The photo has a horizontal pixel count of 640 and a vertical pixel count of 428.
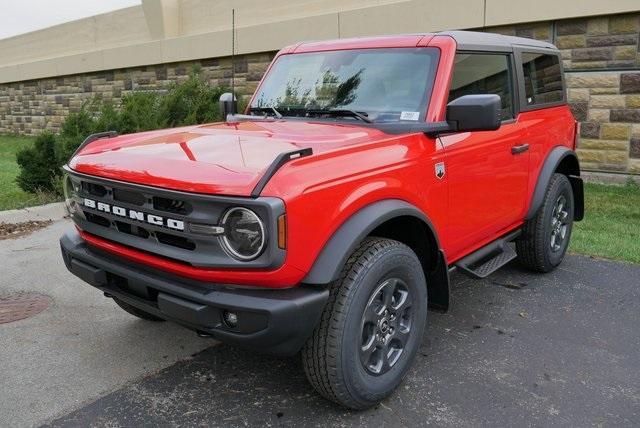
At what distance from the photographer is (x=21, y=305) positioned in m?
4.33

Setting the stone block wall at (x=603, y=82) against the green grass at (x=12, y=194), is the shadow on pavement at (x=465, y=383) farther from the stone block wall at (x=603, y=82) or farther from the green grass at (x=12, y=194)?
the green grass at (x=12, y=194)

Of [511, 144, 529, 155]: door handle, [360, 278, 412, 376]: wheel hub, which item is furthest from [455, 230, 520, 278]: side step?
[360, 278, 412, 376]: wheel hub

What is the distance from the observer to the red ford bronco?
2428 mm

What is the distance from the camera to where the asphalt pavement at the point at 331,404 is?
2.85m

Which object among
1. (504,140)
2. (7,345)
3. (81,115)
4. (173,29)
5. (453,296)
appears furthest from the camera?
(173,29)

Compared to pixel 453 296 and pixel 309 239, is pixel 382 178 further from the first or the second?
pixel 453 296

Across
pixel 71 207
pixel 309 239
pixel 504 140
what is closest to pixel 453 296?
pixel 504 140

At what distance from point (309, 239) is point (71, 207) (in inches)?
65.6

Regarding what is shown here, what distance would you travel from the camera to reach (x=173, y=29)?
46.2ft

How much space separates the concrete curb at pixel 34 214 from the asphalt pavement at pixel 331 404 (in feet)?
9.48

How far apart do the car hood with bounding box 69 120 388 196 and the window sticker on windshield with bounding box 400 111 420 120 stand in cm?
21

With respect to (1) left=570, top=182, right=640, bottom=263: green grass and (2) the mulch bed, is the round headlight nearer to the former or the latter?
(1) left=570, top=182, right=640, bottom=263: green grass

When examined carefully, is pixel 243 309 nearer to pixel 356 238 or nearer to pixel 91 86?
pixel 356 238

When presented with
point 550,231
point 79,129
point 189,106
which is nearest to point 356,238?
point 550,231
